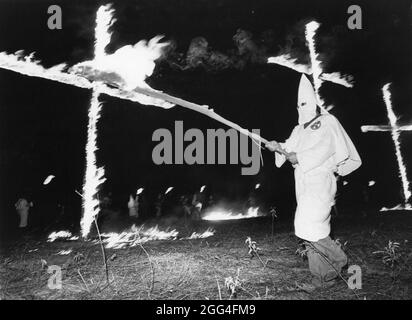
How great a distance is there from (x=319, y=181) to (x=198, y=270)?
1.82 metres

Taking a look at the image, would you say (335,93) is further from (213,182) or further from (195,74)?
(213,182)

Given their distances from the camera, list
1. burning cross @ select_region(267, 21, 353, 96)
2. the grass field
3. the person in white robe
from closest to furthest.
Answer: the grass field, the person in white robe, burning cross @ select_region(267, 21, 353, 96)

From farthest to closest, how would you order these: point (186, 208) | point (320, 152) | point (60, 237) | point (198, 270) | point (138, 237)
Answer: point (186, 208)
point (60, 237)
point (138, 237)
point (198, 270)
point (320, 152)

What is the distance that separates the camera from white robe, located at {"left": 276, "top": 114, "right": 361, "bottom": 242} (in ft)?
10.8

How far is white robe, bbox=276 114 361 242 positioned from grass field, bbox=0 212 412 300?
638 millimetres

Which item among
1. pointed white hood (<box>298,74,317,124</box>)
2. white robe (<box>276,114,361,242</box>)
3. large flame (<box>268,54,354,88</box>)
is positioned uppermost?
large flame (<box>268,54,354,88</box>)

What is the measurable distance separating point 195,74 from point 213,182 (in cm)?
409

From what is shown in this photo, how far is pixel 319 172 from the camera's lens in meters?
3.33

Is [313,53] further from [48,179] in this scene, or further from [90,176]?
[48,179]

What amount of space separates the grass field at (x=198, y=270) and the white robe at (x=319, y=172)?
0.64 metres

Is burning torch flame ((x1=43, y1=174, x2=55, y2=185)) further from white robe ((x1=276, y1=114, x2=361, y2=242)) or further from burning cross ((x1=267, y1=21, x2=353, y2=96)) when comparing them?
Result: white robe ((x1=276, y1=114, x2=361, y2=242))

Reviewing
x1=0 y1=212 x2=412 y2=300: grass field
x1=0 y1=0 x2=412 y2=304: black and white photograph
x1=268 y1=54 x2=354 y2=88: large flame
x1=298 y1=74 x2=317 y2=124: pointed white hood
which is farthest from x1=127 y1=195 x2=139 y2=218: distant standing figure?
x1=298 y1=74 x2=317 y2=124: pointed white hood

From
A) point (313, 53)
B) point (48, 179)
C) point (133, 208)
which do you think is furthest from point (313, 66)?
point (48, 179)

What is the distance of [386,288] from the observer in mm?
3109
